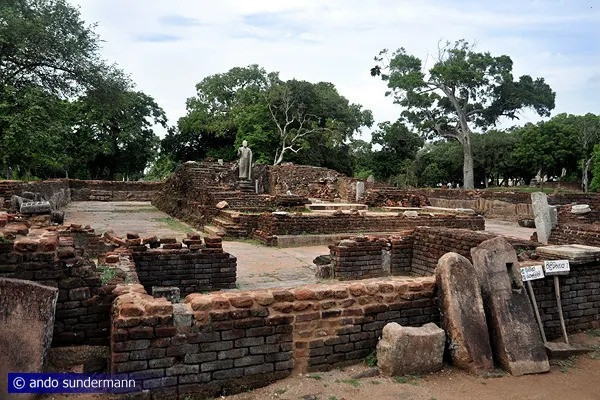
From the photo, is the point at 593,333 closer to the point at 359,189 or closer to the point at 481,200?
the point at 359,189

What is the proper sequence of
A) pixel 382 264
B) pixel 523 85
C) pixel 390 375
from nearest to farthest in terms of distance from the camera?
pixel 390 375 → pixel 382 264 → pixel 523 85

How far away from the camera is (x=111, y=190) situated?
2831cm

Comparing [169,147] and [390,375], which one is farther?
[169,147]

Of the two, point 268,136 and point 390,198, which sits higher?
point 268,136

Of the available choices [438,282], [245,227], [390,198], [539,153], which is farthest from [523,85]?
[438,282]

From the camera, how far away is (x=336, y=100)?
3616 cm

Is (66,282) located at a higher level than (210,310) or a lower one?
higher

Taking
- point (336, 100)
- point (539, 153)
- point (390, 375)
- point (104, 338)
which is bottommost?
point (390, 375)

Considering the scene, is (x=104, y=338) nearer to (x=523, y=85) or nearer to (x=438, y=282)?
(x=438, y=282)

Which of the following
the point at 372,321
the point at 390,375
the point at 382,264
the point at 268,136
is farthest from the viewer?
the point at 268,136

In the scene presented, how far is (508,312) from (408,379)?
4.09 ft

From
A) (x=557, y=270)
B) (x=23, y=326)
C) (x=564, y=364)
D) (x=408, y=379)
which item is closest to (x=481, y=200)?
(x=557, y=270)

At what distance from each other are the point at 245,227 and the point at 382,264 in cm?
512

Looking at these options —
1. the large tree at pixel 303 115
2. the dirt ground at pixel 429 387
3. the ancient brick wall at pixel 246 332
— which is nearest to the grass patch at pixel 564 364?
the dirt ground at pixel 429 387
